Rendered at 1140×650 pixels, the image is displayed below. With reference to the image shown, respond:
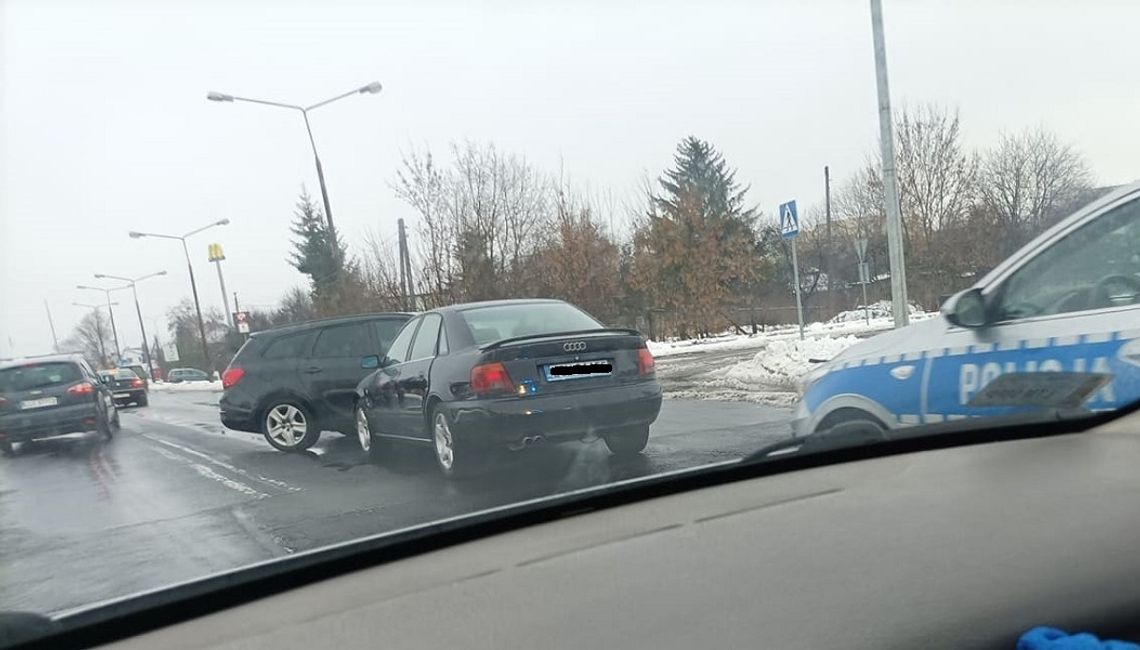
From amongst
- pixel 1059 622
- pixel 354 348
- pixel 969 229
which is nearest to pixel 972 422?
pixel 1059 622

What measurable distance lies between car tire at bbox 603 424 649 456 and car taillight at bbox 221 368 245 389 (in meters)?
1.87

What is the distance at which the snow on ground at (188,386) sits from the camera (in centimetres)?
376

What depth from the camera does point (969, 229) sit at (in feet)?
13.3

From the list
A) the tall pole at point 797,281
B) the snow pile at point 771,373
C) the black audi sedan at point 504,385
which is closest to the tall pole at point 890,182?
the snow pile at point 771,373

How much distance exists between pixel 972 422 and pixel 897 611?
975 millimetres

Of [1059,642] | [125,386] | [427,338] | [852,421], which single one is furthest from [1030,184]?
[125,386]

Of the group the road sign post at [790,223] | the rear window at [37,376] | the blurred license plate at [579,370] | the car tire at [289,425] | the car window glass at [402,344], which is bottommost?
the car tire at [289,425]

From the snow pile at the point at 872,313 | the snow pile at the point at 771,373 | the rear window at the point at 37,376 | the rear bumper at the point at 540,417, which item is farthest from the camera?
the snow pile at the point at 771,373

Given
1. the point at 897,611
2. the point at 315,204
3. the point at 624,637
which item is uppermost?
the point at 315,204

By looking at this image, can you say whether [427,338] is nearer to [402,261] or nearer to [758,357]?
[402,261]

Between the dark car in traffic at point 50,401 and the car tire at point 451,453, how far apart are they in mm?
1440

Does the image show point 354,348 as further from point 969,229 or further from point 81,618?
point 969,229

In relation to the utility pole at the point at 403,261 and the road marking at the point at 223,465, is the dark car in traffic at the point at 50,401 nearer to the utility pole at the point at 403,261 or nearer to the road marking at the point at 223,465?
the road marking at the point at 223,465

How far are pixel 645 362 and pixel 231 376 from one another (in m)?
2.11
